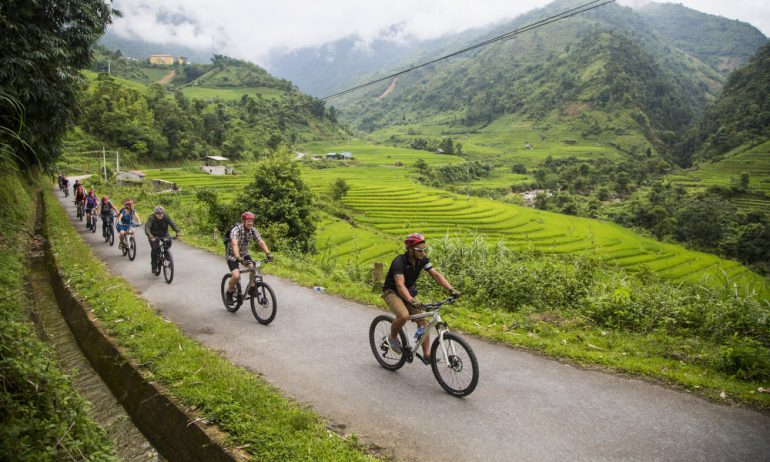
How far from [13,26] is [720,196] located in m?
88.8

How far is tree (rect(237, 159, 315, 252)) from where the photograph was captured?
2061cm

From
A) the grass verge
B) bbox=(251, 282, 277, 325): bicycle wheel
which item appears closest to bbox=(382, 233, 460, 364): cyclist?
bbox=(251, 282, 277, 325): bicycle wheel

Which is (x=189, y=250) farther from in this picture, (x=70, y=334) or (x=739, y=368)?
(x=739, y=368)

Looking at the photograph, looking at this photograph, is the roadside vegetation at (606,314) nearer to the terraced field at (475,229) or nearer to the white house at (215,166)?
the terraced field at (475,229)

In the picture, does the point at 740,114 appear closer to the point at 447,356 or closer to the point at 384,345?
the point at 384,345

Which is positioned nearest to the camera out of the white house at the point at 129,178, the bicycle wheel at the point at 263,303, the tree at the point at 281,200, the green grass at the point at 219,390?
the green grass at the point at 219,390

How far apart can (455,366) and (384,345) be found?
1313 mm

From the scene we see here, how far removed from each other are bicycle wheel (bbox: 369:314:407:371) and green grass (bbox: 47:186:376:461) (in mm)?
1558

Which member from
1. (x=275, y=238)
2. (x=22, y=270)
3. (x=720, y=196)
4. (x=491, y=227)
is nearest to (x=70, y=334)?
(x=22, y=270)

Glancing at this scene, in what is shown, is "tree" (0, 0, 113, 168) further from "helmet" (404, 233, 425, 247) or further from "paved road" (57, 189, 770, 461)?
"helmet" (404, 233, 425, 247)

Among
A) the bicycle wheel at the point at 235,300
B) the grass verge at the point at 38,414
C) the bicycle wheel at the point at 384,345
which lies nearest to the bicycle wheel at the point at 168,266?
the bicycle wheel at the point at 235,300

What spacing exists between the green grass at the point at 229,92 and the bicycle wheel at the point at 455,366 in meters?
142

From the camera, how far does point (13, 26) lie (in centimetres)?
1055

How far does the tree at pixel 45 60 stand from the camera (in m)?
11.0
